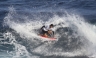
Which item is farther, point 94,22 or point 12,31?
point 94,22

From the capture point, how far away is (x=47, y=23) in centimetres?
2370

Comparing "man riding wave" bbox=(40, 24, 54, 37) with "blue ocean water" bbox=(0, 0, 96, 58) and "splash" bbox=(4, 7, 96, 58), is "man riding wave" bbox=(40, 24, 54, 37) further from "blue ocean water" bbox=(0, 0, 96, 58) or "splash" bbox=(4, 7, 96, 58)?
"splash" bbox=(4, 7, 96, 58)

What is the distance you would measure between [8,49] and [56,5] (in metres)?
15.0

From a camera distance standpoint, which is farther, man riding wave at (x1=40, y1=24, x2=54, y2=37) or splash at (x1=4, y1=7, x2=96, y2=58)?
man riding wave at (x1=40, y1=24, x2=54, y2=37)

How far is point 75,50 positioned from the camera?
18.1m

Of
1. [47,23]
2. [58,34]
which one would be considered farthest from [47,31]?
[47,23]

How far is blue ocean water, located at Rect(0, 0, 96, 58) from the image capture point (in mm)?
17812

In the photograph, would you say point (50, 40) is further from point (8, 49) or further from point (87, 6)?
point (87, 6)

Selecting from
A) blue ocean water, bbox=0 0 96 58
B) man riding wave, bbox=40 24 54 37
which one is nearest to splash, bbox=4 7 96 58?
blue ocean water, bbox=0 0 96 58

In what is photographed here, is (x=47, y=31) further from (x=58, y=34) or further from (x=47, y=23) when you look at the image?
(x=47, y=23)

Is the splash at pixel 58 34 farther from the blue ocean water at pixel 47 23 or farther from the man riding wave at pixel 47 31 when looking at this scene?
the man riding wave at pixel 47 31

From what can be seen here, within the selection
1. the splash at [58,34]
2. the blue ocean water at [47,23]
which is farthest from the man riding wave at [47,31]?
the splash at [58,34]

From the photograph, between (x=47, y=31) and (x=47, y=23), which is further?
(x=47, y=23)

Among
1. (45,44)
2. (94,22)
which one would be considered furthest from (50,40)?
(94,22)
